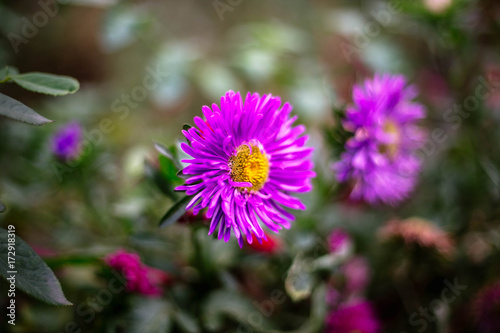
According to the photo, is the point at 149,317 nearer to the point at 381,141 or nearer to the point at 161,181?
the point at 161,181

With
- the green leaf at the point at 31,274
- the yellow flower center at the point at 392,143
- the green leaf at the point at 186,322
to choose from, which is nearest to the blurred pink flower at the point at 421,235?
the yellow flower center at the point at 392,143

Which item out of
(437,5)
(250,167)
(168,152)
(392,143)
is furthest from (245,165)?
(437,5)

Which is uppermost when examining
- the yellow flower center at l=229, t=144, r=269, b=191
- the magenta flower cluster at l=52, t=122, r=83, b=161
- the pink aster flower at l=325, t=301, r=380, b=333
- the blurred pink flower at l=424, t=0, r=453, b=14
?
the blurred pink flower at l=424, t=0, r=453, b=14

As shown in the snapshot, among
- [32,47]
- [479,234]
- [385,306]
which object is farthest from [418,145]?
[32,47]

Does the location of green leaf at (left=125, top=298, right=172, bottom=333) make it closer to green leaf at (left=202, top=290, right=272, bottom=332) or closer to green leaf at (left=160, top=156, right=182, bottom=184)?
green leaf at (left=202, top=290, right=272, bottom=332)

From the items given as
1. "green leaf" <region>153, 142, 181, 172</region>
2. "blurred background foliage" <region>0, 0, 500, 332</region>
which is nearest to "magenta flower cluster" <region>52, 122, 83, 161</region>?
"blurred background foliage" <region>0, 0, 500, 332</region>

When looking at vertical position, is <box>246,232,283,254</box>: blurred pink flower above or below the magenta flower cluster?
below

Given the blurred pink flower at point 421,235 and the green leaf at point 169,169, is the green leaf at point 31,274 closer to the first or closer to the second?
the green leaf at point 169,169
